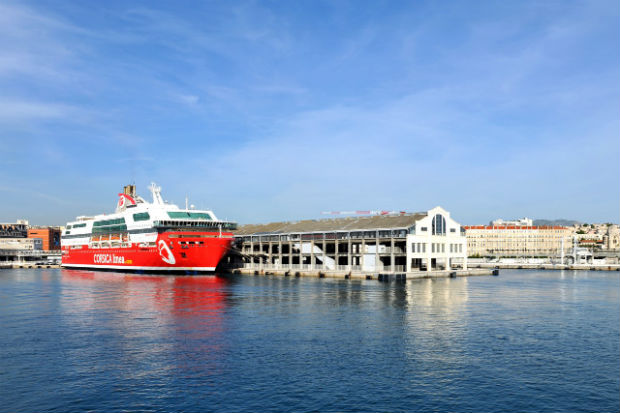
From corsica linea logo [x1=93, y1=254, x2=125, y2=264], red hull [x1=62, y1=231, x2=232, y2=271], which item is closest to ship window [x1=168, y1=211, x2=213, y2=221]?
red hull [x1=62, y1=231, x2=232, y2=271]

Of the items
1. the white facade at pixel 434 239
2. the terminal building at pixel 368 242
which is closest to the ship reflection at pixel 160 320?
the terminal building at pixel 368 242

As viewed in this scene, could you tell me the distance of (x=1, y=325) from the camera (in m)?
44.8

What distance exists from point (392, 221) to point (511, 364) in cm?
6496

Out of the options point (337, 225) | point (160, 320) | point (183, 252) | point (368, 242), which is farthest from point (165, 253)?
point (160, 320)

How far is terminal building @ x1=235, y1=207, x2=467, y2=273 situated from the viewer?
Answer: 92812 millimetres

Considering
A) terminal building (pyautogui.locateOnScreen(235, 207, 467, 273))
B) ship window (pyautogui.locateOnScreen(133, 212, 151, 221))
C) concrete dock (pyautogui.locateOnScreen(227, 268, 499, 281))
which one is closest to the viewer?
concrete dock (pyautogui.locateOnScreen(227, 268, 499, 281))

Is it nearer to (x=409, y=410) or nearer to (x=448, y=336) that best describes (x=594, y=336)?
(x=448, y=336)

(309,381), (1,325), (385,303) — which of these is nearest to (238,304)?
(385,303)

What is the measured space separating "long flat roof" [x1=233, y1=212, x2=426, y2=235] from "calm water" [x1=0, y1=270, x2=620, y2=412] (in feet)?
118

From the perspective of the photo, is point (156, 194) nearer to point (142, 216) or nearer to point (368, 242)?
point (142, 216)

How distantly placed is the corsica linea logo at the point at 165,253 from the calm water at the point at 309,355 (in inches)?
1497

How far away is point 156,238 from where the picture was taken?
10162 cm

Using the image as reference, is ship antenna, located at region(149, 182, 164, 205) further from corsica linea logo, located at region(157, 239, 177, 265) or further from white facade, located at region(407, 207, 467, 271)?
white facade, located at region(407, 207, 467, 271)

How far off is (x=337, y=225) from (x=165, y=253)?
33585mm
